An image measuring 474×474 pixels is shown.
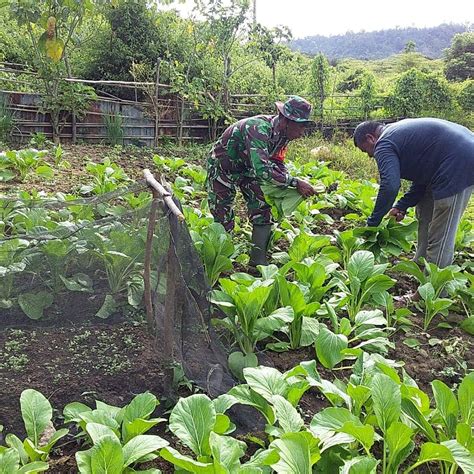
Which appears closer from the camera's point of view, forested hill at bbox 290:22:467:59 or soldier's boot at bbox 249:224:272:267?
soldier's boot at bbox 249:224:272:267

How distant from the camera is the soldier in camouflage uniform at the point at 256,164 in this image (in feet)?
14.0

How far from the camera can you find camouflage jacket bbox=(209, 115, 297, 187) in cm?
428

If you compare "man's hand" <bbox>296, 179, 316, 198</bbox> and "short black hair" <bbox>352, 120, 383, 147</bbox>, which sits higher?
"short black hair" <bbox>352, 120, 383, 147</bbox>

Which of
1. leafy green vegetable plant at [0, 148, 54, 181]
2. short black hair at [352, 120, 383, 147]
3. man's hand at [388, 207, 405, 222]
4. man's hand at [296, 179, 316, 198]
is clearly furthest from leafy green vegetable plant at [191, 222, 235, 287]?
leafy green vegetable plant at [0, 148, 54, 181]

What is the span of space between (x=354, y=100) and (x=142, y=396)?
17.9 m

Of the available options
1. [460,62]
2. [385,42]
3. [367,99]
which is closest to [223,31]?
[367,99]

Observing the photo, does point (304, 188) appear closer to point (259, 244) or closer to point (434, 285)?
point (259, 244)

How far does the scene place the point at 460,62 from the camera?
1270 inches

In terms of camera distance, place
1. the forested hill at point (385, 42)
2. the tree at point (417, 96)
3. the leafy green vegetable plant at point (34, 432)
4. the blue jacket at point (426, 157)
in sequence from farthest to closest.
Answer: the forested hill at point (385, 42)
the tree at point (417, 96)
the blue jacket at point (426, 157)
the leafy green vegetable plant at point (34, 432)

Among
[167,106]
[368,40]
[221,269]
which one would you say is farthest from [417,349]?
[368,40]

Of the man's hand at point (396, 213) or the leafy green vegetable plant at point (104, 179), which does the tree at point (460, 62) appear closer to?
the leafy green vegetable plant at point (104, 179)

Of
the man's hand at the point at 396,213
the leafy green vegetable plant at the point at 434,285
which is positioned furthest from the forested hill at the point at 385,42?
the leafy green vegetable plant at the point at 434,285

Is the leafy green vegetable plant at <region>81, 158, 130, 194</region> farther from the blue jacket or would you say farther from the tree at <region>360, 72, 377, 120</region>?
the tree at <region>360, 72, 377, 120</region>

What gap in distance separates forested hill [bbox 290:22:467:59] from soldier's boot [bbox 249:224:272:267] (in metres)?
79.0
